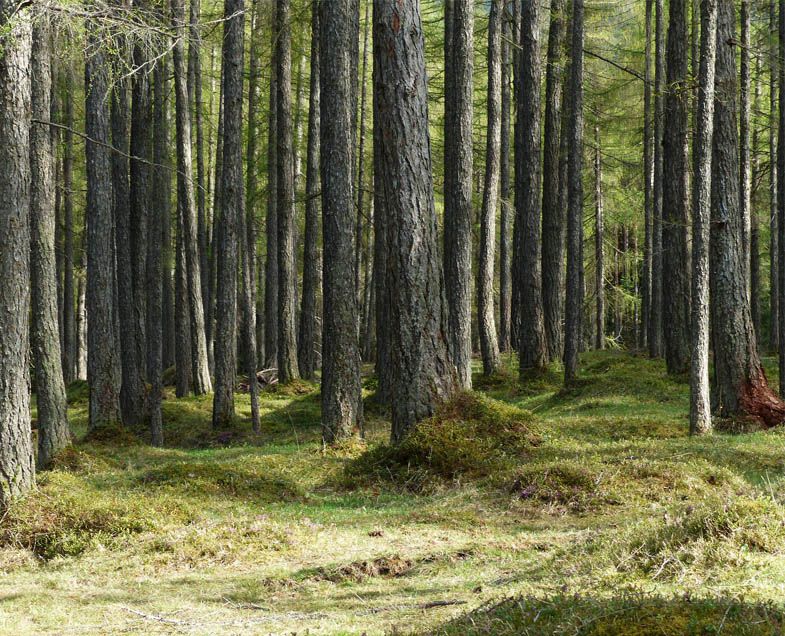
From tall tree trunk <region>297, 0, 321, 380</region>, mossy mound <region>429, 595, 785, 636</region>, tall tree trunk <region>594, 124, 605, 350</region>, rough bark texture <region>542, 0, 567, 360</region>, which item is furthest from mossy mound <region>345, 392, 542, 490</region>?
tall tree trunk <region>594, 124, 605, 350</region>

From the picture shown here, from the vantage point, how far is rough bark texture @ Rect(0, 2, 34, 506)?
766 cm

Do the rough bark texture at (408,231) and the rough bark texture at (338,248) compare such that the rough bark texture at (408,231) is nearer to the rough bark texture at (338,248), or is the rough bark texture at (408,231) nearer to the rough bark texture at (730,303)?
the rough bark texture at (338,248)

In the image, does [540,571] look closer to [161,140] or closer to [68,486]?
[68,486]

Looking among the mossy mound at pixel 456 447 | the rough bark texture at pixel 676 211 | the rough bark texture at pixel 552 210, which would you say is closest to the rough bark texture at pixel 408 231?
the mossy mound at pixel 456 447

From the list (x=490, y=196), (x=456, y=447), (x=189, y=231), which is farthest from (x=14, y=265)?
(x=189, y=231)

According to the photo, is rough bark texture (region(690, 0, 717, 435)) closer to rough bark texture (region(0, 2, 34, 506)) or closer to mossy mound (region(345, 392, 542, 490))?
mossy mound (region(345, 392, 542, 490))

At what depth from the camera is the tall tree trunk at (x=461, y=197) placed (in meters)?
15.1

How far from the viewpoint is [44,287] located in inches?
443

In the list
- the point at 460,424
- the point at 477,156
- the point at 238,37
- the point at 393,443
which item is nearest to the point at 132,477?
the point at 393,443

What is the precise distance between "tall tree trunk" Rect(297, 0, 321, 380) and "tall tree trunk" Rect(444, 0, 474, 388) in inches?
208

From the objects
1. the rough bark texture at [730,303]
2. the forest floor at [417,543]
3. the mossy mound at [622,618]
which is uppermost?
the rough bark texture at [730,303]

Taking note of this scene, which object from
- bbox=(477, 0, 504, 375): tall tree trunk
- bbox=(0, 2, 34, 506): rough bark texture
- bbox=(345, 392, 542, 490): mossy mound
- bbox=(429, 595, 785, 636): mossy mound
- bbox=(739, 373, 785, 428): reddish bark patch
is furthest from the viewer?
bbox=(477, 0, 504, 375): tall tree trunk

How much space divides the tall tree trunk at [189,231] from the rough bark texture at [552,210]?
9.57 m

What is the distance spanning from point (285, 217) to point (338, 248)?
992 cm
